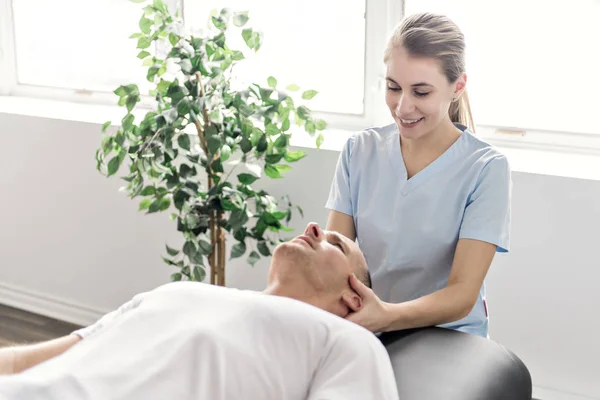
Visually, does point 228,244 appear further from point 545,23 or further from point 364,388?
point 364,388

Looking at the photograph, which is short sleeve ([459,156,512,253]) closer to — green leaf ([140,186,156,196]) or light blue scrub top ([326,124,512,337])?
light blue scrub top ([326,124,512,337])

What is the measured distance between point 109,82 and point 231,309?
7.16ft

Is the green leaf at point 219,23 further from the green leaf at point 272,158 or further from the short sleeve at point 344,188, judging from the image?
the short sleeve at point 344,188

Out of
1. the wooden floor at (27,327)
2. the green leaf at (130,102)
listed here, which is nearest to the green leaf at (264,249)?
the green leaf at (130,102)

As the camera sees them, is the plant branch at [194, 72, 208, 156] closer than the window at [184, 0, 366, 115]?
Yes

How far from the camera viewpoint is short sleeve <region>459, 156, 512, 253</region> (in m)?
1.71

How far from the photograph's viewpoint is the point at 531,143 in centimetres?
252

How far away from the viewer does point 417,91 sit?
5.70 feet

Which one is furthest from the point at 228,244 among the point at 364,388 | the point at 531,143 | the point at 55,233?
the point at 364,388

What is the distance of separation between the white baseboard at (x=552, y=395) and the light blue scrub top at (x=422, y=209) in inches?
27.1

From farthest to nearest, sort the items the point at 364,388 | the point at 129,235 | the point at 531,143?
the point at 129,235
the point at 531,143
the point at 364,388

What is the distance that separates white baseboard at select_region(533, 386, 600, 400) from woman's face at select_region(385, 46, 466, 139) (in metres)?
1.06

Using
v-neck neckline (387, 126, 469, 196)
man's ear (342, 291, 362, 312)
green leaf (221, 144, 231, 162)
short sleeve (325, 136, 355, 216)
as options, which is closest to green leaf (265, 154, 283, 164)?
green leaf (221, 144, 231, 162)

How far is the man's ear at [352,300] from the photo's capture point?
1.59 m
